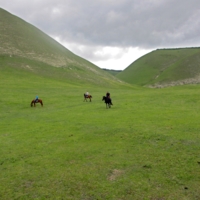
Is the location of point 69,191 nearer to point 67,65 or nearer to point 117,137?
point 117,137

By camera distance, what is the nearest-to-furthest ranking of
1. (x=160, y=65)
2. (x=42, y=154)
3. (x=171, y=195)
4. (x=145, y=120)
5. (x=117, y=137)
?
1. (x=171, y=195)
2. (x=42, y=154)
3. (x=117, y=137)
4. (x=145, y=120)
5. (x=160, y=65)

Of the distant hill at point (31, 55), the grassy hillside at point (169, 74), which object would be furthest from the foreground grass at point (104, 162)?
the grassy hillside at point (169, 74)

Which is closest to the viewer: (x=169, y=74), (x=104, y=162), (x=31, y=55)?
(x=104, y=162)

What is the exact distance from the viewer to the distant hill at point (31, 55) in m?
84.8

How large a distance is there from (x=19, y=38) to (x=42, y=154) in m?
109

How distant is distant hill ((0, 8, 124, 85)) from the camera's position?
84800mm

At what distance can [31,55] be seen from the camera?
323 feet

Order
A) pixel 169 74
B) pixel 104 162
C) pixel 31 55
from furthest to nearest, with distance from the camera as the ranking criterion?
pixel 169 74 < pixel 31 55 < pixel 104 162

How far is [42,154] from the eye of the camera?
41.0ft

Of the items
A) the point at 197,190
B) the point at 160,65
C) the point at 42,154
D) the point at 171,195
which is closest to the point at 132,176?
the point at 171,195

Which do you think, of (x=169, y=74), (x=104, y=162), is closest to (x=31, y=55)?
(x=169, y=74)

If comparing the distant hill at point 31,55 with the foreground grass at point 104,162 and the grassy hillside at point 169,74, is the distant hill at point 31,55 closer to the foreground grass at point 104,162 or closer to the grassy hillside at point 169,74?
the grassy hillside at point 169,74

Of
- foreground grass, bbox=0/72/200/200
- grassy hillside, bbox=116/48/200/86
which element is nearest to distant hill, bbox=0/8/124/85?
grassy hillside, bbox=116/48/200/86

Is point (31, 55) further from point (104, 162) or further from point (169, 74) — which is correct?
point (104, 162)
